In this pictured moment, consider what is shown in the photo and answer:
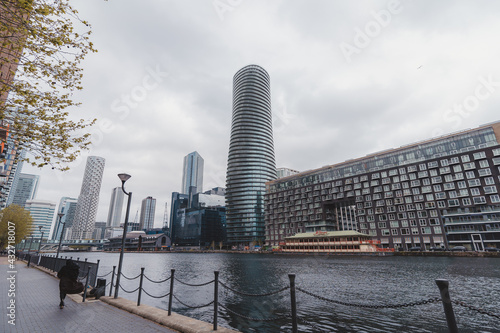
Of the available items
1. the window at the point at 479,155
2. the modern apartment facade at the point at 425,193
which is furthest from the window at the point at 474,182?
the window at the point at 479,155

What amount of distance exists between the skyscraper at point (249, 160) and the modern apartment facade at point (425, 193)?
49.3 m

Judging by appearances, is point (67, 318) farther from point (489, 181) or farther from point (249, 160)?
point (249, 160)

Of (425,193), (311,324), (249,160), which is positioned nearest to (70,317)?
(311,324)

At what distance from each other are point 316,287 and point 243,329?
510 inches

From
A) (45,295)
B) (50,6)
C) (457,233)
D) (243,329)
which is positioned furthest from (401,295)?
(457,233)

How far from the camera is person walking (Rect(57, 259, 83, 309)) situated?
10500 millimetres

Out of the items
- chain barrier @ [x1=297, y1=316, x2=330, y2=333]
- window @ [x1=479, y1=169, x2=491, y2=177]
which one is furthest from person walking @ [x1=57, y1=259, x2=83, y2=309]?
window @ [x1=479, y1=169, x2=491, y2=177]

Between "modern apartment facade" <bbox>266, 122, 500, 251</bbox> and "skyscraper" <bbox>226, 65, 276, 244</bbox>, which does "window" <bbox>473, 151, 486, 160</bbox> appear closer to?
"modern apartment facade" <bbox>266, 122, 500, 251</bbox>

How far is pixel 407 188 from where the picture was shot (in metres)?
84.9

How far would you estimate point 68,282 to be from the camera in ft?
34.8

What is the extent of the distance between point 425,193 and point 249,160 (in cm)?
9899

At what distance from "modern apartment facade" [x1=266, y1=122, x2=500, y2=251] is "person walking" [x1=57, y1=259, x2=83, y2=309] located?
9323cm

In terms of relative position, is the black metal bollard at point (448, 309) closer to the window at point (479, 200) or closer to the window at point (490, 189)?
the window at point (479, 200)

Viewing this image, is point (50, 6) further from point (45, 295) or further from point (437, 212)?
point (437, 212)
